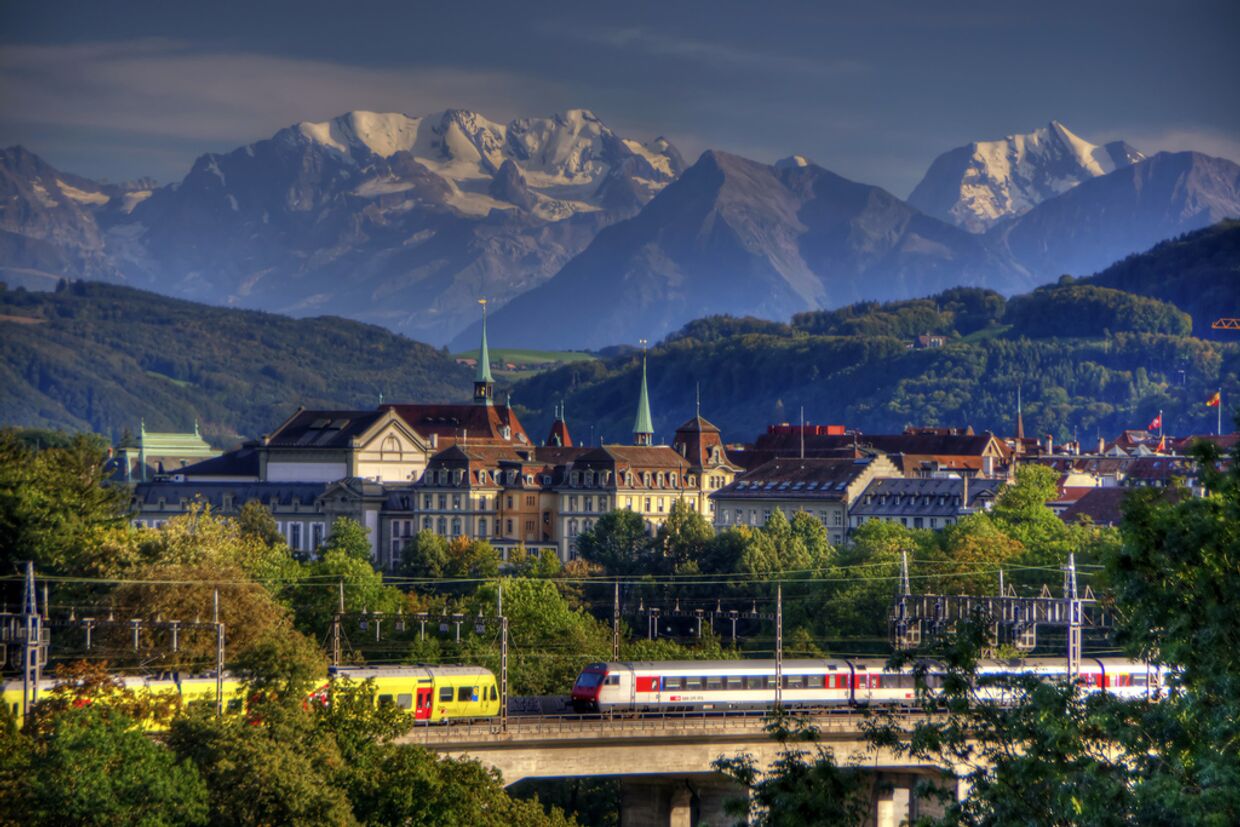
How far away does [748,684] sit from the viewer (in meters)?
89.4

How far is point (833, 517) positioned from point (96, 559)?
97.8 m

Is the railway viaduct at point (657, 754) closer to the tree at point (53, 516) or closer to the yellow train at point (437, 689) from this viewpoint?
the yellow train at point (437, 689)

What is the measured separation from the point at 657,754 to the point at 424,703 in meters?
8.09

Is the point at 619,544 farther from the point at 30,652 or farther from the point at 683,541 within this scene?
the point at 30,652

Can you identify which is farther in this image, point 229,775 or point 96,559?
point 96,559

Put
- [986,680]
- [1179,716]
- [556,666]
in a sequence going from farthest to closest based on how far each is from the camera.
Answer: [556,666], [986,680], [1179,716]

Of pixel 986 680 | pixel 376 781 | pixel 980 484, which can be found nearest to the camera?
pixel 986 680

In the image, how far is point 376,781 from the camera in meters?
67.9

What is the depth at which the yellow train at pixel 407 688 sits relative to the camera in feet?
251

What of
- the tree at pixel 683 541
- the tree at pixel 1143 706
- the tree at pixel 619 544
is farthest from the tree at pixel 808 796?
the tree at pixel 619 544

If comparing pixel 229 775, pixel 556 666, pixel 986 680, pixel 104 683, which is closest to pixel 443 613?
pixel 556 666

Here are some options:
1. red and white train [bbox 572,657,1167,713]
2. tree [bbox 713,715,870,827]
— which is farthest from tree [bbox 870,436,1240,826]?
red and white train [bbox 572,657,1167,713]

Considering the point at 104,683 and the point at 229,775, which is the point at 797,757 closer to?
the point at 229,775

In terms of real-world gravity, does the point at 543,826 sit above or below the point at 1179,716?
below
